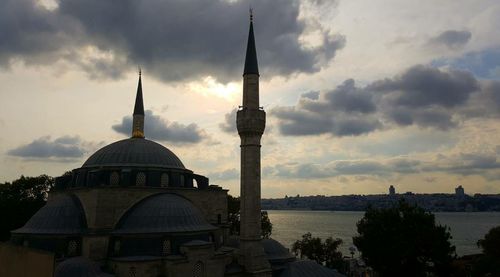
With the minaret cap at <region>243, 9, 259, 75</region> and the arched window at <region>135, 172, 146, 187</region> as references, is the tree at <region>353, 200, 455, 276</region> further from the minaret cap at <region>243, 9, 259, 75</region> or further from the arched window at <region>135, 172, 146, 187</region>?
the arched window at <region>135, 172, 146, 187</region>

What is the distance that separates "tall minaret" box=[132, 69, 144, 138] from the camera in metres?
31.3

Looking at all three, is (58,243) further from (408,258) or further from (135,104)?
(408,258)

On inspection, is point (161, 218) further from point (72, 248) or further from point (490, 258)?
point (490, 258)

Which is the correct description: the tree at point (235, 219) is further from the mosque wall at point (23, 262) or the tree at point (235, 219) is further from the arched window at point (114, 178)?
the mosque wall at point (23, 262)

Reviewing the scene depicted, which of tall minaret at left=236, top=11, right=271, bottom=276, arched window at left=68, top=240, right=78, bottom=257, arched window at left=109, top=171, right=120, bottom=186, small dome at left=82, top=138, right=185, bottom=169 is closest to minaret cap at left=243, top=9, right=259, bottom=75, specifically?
tall minaret at left=236, top=11, right=271, bottom=276

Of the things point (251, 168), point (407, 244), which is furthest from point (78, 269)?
point (407, 244)

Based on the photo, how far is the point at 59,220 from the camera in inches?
894

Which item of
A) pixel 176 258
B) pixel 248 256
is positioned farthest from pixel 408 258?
pixel 176 258

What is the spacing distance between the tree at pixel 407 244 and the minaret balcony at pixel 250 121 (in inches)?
553

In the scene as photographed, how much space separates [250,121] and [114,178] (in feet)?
33.3

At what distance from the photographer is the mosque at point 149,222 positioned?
2116 cm

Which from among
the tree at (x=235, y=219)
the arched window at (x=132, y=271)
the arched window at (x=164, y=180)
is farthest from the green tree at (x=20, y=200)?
the arched window at (x=132, y=271)

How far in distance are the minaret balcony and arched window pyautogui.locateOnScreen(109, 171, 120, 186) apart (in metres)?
8.93

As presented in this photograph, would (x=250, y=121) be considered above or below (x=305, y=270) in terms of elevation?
above
